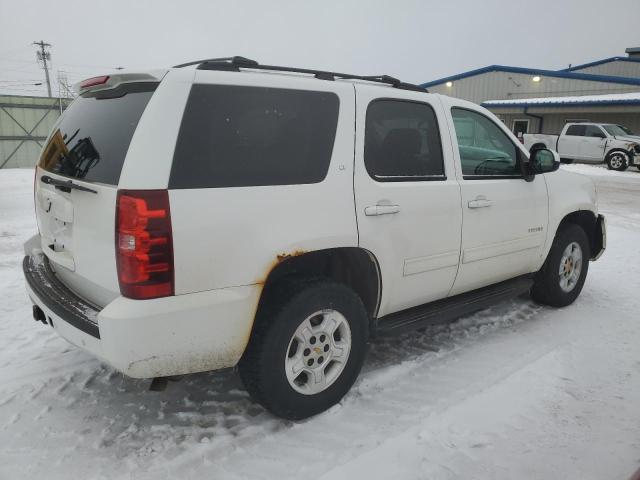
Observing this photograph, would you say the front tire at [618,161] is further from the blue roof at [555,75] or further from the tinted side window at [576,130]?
the blue roof at [555,75]

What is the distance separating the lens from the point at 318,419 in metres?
2.81

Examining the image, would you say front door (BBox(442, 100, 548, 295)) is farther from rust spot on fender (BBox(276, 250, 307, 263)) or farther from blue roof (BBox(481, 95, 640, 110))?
blue roof (BBox(481, 95, 640, 110))

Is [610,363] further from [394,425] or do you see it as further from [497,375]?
[394,425]

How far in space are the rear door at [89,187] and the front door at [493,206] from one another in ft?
7.12

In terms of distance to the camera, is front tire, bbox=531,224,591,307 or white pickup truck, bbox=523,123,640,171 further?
white pickup truck, bbox=523,123,640,171

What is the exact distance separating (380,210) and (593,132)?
21.3 m

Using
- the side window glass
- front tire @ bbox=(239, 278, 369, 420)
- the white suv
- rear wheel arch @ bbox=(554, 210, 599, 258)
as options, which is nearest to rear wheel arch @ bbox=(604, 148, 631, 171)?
rear wheel arch @ bbox=(554, 210, 599, 258)

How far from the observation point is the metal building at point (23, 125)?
63.1ft

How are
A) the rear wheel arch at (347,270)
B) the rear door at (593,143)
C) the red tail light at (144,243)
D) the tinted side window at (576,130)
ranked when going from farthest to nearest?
the tinted side window at (576,130) → the rear door at (593,143) → the rear wheel arch at (347,270) → the red tail light at (144,243)

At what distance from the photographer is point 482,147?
3.90 meters

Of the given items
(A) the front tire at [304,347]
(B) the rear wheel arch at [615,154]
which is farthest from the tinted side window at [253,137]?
(B) the rear wheel arch at [615,154]

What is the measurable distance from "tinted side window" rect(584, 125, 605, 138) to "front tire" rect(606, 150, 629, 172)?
0.96 metres

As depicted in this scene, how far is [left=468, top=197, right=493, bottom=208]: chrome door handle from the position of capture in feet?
11.1

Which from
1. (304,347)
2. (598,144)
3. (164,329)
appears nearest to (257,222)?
(164,329)
